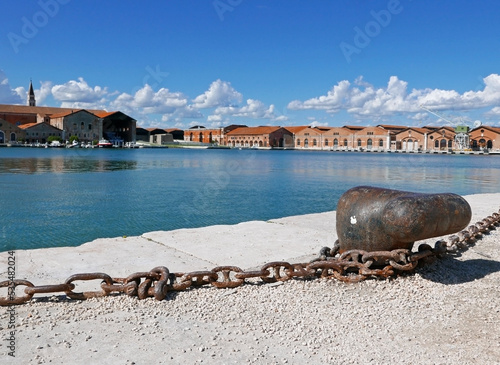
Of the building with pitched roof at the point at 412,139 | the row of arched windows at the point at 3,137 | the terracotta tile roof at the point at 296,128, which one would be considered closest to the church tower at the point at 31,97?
the row of arched windows at the point at 3,137

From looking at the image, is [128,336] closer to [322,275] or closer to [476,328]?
[322,275]

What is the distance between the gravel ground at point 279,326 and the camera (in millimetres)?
2854

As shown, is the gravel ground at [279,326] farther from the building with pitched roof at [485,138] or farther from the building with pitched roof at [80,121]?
the building with pitched roof at [485,138]

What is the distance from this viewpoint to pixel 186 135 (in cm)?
14725

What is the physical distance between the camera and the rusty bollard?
399 cm

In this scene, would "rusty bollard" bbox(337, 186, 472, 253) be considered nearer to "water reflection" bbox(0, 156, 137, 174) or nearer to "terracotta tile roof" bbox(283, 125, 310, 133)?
"water reflection" bbox(0, 156, 137, 174)

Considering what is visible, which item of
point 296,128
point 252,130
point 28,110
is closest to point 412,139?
point 296,128

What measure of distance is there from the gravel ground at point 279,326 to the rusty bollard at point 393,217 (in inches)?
16.3

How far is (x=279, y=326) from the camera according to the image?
3.27 metres

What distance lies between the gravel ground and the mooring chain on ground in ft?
0.25

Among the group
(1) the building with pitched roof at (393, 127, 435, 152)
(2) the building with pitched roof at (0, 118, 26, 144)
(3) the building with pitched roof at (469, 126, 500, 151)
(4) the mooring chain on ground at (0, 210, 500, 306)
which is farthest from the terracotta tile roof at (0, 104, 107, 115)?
(4) the mooring chain on ground at (0, 210, 500, 306)

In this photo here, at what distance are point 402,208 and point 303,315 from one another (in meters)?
1.30

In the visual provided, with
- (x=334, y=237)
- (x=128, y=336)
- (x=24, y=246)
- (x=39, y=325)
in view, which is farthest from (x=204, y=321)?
(x=24, y=246)

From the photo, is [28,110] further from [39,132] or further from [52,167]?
[52,167]
